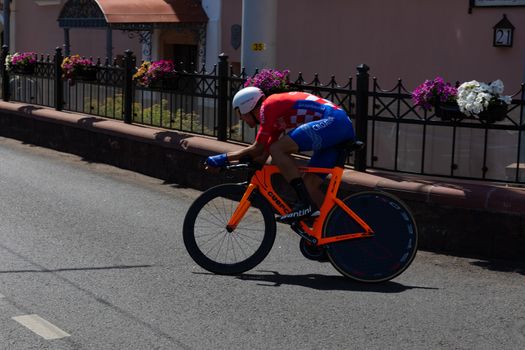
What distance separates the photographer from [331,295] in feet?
22.6

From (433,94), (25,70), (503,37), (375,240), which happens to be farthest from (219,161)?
(25,70)

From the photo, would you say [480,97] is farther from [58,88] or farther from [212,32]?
[212,32]

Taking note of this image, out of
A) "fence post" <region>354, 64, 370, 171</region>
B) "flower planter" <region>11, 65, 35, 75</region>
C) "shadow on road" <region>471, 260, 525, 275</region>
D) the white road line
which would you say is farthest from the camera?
"flower planter" <region>11, 65, 35, 75</region>

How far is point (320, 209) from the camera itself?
7.39 m

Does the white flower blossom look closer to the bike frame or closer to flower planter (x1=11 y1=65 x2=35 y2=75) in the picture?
the bike frame

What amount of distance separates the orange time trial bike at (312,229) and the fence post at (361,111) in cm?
208

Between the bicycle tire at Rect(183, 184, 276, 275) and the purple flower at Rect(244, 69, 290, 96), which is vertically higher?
the purple flower at Rect(244, 69, 290, 96)

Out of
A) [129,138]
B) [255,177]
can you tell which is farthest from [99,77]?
[255,177]

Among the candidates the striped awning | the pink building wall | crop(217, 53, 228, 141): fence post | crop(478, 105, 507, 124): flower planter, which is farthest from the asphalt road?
the striped awning

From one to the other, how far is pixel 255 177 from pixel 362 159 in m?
2.37

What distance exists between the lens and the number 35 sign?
1422 centimetres

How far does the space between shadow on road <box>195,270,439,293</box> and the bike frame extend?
30cm

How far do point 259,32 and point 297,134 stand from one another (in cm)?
522

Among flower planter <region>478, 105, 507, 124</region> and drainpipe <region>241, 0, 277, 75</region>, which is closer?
flower planter <region>478, 105, 507, 124</region>
